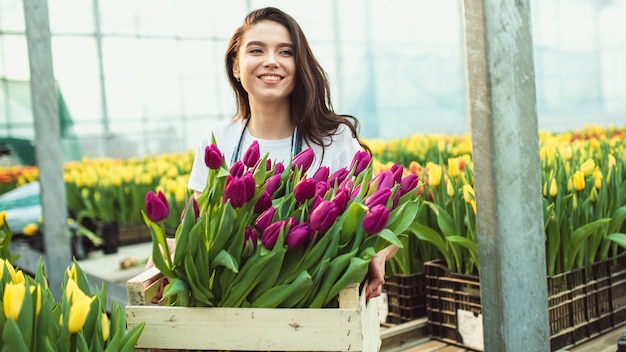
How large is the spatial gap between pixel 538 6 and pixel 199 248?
46.9 ft

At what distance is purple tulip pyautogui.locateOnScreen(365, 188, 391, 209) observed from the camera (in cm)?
111

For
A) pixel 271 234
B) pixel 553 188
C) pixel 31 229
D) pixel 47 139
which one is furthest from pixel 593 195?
pixel 31 229

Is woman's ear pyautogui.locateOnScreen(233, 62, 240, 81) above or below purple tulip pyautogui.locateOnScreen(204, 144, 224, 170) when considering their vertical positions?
above

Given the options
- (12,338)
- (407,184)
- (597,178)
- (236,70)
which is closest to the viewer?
(12,338)

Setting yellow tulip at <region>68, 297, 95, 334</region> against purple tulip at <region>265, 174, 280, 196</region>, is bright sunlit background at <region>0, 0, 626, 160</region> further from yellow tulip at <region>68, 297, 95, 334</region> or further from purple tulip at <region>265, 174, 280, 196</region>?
yellow tulip at <region>68, 297, 95, 334</region>

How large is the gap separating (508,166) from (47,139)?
6.04 feet

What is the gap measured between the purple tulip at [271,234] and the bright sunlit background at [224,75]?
9876mm

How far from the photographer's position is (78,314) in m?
0.96

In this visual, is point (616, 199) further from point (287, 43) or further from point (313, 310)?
point (313, 310)

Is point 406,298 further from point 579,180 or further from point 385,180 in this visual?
point 385,180

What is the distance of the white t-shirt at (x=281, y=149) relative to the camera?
5.72 ft

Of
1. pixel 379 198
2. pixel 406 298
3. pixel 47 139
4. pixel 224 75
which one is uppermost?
pixel 224 75

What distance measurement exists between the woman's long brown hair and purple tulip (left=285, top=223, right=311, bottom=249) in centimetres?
66

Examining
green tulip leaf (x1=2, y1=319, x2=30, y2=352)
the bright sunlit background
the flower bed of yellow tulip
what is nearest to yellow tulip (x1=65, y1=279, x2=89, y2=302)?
the flower bed of yellow tulip
